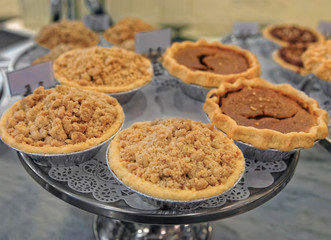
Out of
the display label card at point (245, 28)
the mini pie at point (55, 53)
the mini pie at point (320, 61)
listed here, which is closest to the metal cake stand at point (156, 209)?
the mini pie at point (55, 53)

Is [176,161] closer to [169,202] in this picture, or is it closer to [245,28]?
[169,202]

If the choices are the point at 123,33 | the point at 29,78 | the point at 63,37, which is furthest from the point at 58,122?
the point at 123,33

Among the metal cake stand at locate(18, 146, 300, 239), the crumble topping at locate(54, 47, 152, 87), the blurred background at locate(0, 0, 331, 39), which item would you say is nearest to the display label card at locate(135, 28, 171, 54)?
the crumble topping at locate(54, 47, 152, 87)

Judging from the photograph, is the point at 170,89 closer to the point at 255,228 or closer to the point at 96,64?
the point at 96,64

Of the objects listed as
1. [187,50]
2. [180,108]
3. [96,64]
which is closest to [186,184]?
[180,108]

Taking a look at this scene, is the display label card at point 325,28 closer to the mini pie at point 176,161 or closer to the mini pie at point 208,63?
the mini pie at point 208,63
